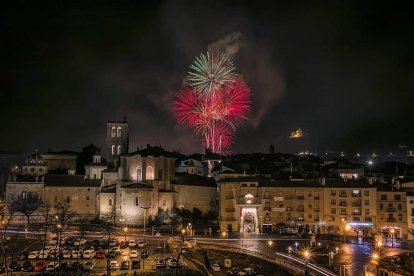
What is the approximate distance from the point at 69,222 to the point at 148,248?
20700 mm

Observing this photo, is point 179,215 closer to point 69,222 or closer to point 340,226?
point 69,222

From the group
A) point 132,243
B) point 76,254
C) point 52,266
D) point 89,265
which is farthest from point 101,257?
point 132,243

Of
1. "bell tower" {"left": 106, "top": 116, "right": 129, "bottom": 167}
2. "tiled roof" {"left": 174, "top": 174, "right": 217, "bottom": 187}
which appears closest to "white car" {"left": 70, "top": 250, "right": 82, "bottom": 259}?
"tiled roof" {"left": 174, "top": 174, "right": 217, "bottom": 187}

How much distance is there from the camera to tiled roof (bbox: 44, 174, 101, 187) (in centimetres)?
7406

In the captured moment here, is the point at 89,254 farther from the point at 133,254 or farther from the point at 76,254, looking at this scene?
the point at 133,254

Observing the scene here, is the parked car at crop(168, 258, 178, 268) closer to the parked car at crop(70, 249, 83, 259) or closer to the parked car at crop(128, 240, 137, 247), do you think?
the parked car at crop(128, 240, 137, 247)

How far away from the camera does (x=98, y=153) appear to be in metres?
86.7

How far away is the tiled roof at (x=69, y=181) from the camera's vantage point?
243 feet

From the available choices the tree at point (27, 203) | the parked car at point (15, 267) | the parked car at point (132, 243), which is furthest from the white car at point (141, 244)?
the tree at point (27, 203)

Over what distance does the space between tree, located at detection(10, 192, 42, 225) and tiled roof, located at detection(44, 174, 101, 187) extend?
8.78 ft

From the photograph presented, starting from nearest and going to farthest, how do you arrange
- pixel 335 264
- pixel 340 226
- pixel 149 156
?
pixel 335 264
pixel 340 226
pixel 149 156

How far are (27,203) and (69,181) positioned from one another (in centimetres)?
676

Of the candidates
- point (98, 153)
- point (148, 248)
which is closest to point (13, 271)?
point (148, 248)

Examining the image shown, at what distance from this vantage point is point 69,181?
75.1 metres
